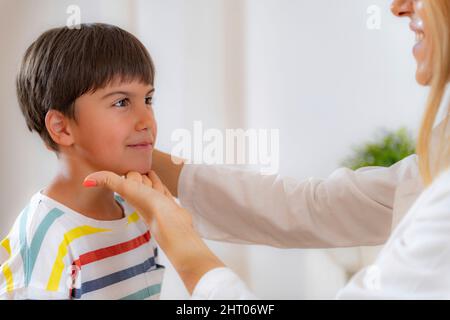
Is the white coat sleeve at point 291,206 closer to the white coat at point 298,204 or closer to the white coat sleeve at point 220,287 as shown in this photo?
the white coat at point 298,204

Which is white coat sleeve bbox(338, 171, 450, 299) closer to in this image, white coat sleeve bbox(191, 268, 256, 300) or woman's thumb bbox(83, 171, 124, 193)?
white coat sleeve bbox(191, 268, 256, 300)

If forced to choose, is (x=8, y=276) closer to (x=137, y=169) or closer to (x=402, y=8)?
(x=137, y=169)

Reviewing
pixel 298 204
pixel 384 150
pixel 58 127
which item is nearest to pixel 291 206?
pixel 298 204

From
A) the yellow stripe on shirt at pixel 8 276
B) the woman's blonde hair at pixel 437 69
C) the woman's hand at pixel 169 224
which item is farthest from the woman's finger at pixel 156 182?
the woman's blonde hair at pixel 437 69

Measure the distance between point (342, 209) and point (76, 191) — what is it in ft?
1.35

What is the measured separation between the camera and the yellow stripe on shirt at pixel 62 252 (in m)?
0.81

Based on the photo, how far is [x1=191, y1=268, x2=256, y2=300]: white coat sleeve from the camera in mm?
682

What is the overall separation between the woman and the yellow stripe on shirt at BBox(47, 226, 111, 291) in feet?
0.30

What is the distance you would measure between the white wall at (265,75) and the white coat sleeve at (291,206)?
46 mm

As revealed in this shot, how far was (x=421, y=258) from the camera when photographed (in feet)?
2.02

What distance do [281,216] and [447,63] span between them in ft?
1.24
